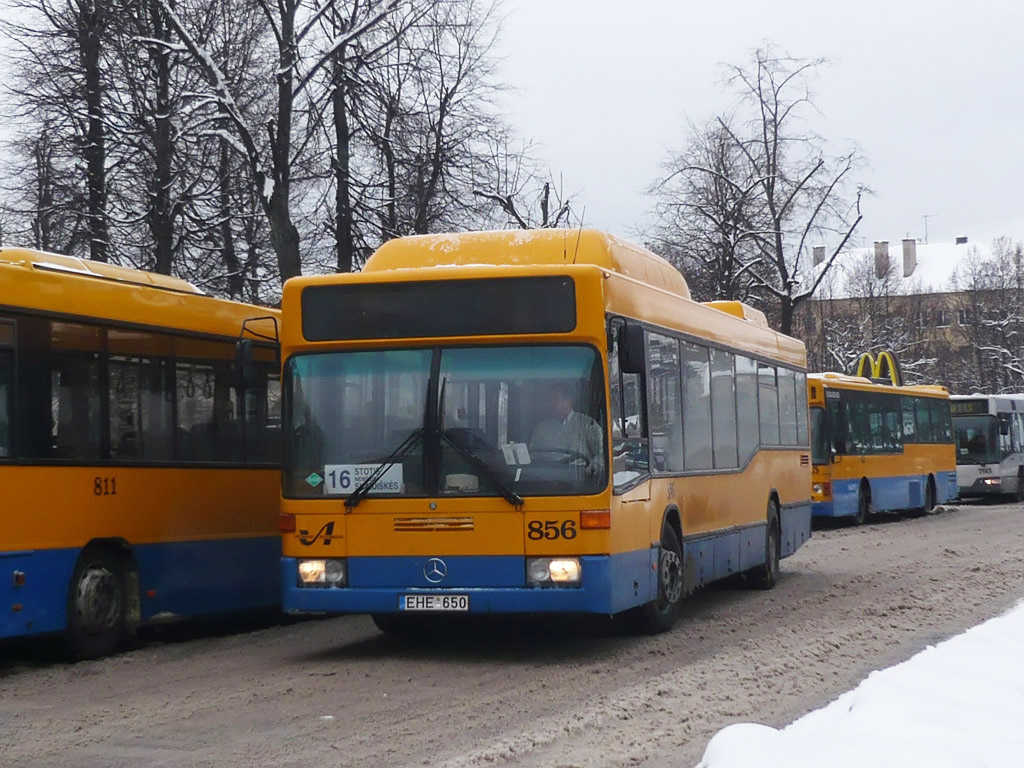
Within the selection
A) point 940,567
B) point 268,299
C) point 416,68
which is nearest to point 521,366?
point 940,567

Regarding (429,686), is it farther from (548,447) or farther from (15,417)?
(15,417)

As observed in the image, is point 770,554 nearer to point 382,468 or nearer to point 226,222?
point 382,468

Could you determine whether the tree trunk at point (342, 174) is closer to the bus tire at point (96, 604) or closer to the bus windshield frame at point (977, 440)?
the bus tire at point (96, 604)

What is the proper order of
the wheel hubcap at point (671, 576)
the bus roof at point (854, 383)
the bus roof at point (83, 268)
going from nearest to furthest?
1. the bus roof at point (83, 268)
2. the wheel hubcap at point (671, 576)
3. the bus roof at point (854, 383)

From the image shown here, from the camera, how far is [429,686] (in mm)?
10320

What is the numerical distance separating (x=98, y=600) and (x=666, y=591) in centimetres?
458

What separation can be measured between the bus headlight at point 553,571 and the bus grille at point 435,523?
0.52 meters

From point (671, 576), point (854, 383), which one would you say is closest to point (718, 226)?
point (854, 383)

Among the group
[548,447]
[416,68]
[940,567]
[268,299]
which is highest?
[416,68]

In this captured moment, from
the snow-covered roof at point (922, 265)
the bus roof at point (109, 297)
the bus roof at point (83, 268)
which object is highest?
the snow-covered roof at point (922, 265)

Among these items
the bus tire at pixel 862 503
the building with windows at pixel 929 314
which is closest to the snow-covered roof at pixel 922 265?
the building with windows at pixel 929 314

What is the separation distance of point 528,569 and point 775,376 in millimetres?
7992

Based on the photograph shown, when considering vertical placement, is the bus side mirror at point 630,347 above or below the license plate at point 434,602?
above

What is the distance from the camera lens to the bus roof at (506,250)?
12.9 m
